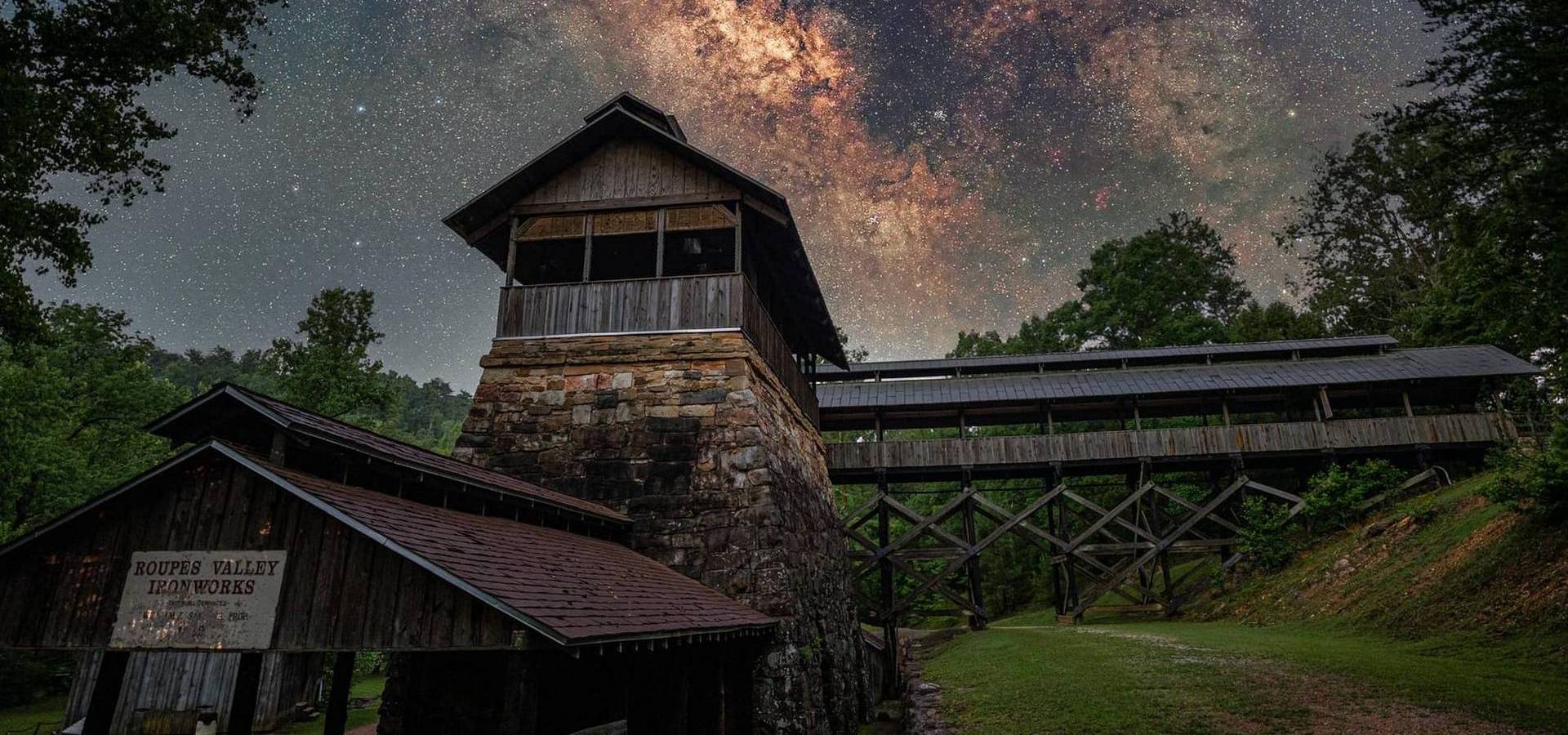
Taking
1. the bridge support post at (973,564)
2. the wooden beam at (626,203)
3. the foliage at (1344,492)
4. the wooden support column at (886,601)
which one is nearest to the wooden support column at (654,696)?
the wooden beam at (626,203)

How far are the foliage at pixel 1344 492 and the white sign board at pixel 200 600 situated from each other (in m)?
26.7

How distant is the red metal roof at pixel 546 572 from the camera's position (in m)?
6.07

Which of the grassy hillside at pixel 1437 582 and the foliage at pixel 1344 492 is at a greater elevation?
the foliage at pixel 1344 492

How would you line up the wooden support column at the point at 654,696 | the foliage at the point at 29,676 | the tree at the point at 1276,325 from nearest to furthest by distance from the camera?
1. the wooden support column at the point at 654,696
2. the foliage at the point at 29,676
3. the tree at the point at 1276,325

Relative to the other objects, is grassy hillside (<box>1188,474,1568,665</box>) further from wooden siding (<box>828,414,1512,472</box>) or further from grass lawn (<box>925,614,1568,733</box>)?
wooden siding (<box>828,414,1512,472</box>)

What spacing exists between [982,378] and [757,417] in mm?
14987

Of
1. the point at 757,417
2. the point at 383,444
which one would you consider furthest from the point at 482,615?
the point at 757,417

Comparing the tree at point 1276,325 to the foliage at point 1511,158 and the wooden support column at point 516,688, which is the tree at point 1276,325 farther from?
the wooden support column at point 516,688

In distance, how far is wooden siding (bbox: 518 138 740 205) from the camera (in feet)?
45.8

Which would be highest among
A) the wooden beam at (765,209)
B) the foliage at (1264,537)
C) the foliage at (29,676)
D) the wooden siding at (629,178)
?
the wooden siding at (629,178)

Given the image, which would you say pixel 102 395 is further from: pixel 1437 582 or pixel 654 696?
pixel 1437 582

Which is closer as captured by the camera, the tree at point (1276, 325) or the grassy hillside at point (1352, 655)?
the grassy hillside at point (1352, 655)

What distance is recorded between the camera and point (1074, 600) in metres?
23.8

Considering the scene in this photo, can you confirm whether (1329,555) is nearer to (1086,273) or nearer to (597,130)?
(597,130)
